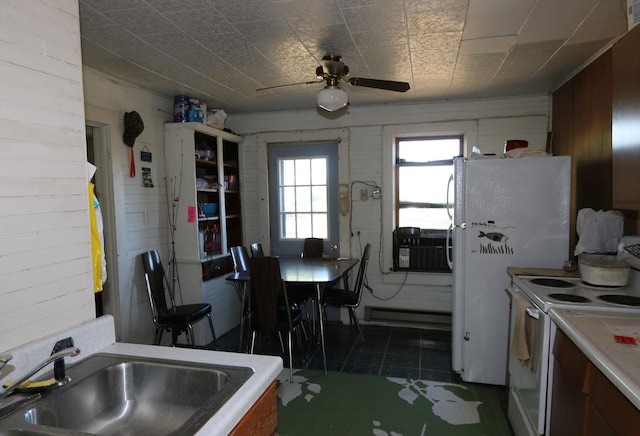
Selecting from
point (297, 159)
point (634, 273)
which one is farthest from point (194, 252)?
point (634, 273)

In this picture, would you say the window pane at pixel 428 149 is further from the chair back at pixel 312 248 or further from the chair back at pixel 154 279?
the chair back at pixel 154 279

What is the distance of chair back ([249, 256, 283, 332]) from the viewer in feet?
9.62

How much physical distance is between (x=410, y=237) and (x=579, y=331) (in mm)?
2706

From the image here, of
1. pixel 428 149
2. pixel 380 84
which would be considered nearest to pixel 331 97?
pixel 380 84

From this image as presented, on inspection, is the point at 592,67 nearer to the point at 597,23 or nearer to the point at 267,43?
the point at 597,23

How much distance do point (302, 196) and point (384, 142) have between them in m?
1.14

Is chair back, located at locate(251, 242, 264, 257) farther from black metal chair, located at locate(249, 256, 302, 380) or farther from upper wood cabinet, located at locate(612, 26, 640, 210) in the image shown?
upper wood cabinet, located at locate(612, 26, 640, 210)

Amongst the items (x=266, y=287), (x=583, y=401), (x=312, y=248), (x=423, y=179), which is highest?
(x=423, y=179)

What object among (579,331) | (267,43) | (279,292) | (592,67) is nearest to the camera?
(579,331)

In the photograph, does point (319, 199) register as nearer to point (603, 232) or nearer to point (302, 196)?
point (302, 196)

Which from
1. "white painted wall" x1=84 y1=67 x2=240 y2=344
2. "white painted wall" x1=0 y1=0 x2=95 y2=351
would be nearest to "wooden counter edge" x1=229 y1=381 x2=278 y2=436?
"white painted wall" x1=0 y1=0 x2=95 y2=351

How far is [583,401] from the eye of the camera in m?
1.43

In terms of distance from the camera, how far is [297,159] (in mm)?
4504

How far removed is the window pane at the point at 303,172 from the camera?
4.48 metres
